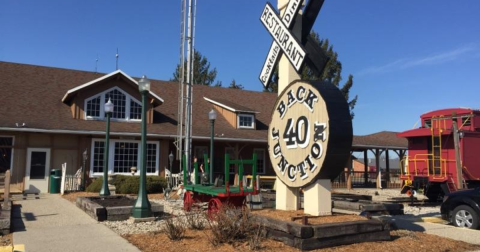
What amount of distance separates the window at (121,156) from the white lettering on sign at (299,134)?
13.2 meters

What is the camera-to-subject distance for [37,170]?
19141 mm

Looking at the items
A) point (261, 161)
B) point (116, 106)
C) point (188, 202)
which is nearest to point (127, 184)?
point (116, 106)

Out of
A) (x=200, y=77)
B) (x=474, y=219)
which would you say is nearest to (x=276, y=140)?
(x=474, y=219)

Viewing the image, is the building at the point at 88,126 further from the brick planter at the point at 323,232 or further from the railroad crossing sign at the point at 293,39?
the brick planter at the point at 323,232

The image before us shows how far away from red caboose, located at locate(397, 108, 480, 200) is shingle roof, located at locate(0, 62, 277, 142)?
27.6 feet

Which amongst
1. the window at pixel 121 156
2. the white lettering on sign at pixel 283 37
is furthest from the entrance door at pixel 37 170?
the white lettering on sign at pixel 283 37

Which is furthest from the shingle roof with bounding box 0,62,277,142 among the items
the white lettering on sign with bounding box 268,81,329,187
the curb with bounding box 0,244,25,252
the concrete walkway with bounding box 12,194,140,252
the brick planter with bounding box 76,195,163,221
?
the white lettering on sign with bounding box 268,81,329,187

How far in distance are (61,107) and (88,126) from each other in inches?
115

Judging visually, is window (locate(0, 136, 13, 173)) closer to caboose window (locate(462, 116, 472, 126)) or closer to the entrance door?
Result: the entrance door

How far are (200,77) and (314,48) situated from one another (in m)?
45.5

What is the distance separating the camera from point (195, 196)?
12.3 metres

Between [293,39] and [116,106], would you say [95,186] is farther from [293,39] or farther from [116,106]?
[293,39]

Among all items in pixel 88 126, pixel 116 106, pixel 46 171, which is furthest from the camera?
pixel 116 106

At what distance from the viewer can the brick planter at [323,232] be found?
720 cm
